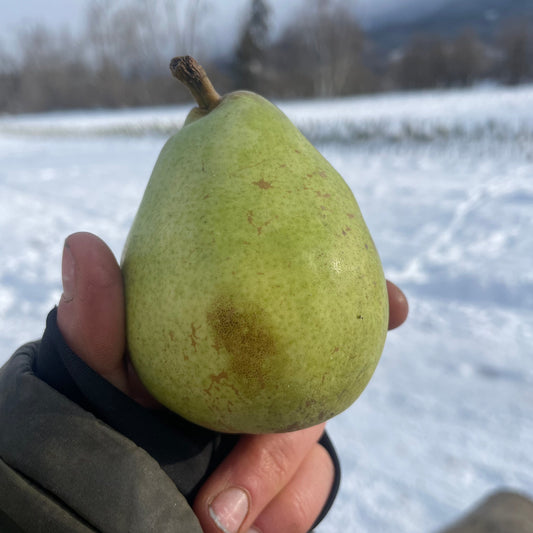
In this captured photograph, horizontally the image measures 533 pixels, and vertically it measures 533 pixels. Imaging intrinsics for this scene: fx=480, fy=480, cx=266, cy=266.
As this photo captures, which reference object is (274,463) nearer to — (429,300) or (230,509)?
(230,509)

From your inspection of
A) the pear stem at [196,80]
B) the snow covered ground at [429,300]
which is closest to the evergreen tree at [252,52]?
the snow covered ground at [429,300]

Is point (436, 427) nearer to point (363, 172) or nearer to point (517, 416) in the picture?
point (517, 416)

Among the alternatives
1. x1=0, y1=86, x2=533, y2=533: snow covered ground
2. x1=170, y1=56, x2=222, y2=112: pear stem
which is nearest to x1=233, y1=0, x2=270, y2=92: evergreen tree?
x1=0, y1=86, x2=533, y2=533: snow covered ground

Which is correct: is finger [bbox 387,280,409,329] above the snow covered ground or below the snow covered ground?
above

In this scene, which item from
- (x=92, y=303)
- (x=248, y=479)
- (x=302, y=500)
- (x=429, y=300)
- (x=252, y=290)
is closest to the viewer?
(x=252, y=290)

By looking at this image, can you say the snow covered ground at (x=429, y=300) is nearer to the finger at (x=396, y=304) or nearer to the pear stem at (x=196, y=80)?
the finger at (x=396, y=304)

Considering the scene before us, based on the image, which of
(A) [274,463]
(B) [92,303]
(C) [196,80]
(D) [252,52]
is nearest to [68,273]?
(B) [92,303]

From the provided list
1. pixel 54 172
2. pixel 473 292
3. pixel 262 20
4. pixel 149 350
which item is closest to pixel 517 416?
pixel 473 292

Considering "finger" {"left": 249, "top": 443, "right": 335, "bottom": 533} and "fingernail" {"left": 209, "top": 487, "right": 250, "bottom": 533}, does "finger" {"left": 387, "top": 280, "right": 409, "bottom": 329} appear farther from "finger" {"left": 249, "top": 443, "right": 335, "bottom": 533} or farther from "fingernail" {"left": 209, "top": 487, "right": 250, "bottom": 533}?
"fingernail" {"left": 209, "top": 487, "right": 250, "bottom": 533}

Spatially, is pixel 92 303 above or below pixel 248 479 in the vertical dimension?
above
